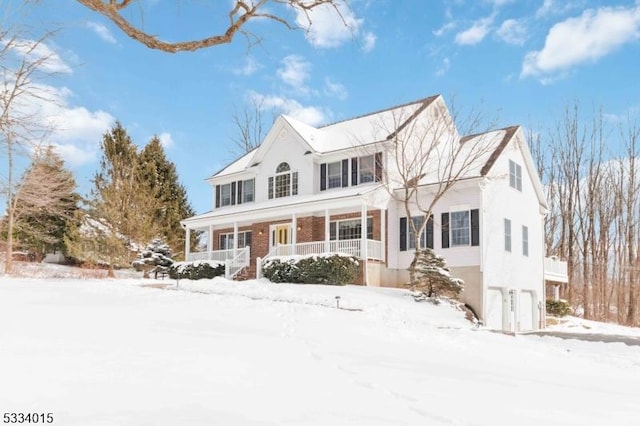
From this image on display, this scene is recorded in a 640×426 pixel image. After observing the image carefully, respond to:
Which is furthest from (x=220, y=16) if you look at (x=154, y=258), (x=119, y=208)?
(x=119, y=208)

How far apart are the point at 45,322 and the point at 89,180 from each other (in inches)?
1043

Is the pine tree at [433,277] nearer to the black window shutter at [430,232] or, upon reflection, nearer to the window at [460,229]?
the window at [460,229]

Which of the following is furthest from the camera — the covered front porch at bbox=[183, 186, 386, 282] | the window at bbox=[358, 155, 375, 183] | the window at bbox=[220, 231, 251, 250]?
the window at bbox=[220, 231, 251, 250]

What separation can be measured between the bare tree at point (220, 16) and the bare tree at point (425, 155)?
39.4ft

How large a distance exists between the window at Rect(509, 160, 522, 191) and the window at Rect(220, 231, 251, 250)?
12294mm

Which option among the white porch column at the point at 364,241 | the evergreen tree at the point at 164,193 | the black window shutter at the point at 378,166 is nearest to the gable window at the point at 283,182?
the black window shutter at the point at 378,166

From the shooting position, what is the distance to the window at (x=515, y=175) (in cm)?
2344

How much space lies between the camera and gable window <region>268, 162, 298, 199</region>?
26.6 meters

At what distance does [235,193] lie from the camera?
96.0 feet

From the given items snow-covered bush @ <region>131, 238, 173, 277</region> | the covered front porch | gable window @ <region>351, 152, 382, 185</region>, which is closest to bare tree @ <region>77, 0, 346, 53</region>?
the covered front porch

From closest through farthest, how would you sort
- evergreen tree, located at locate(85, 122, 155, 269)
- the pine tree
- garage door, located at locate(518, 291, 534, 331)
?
1. the pine tree
2. garage door, located at locate(518, 291, 534, 331)
3. evergreen tree, located at locate(85, 122, 155, 269)

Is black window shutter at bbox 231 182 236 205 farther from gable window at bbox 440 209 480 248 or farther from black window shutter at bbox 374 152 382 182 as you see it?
gable window at bbox 440 209 480 248

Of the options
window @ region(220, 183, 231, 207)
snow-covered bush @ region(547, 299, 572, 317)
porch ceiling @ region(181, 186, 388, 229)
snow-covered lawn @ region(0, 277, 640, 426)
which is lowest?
snow-covered bush @ region(547, 299, 572, 317)

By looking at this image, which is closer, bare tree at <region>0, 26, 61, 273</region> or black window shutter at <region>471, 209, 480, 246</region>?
bare tree at <region>0, 26, 61, 273</region>
